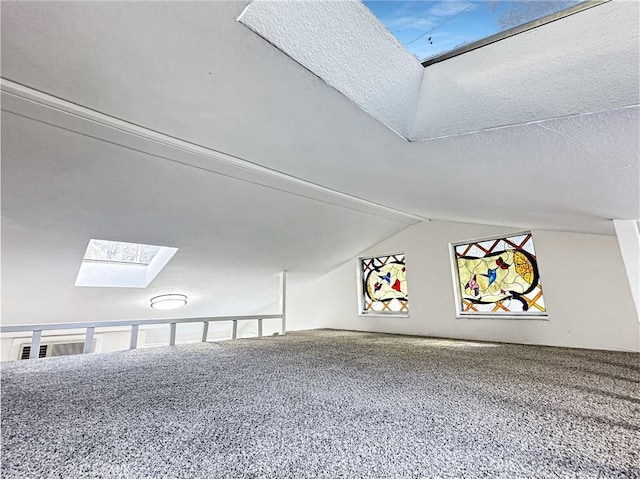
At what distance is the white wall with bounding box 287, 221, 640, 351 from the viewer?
314cm

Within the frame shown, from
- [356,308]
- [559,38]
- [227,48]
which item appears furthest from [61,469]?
[356,308]

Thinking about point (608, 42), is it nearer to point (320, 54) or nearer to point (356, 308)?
point (320, 54)

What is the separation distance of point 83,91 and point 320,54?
1334mm

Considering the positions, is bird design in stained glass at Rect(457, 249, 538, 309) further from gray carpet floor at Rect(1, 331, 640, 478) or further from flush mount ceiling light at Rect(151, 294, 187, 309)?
flush mount ceiling light at Rect(151, 294, 187, 309)

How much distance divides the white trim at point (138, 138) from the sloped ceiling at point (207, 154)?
0.01 meters

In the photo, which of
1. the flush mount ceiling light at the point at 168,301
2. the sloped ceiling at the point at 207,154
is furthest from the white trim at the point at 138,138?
the flush mount ceiling light at the point at 168,301

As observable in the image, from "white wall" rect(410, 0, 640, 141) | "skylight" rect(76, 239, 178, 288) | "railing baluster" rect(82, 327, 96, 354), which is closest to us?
"white wall" rect(410, 0, 640, 141)

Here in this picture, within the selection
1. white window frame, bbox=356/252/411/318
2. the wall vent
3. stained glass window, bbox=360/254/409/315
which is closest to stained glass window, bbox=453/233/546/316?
stained glass window, bbox=360/254/409/315

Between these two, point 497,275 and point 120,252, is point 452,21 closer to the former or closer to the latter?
point 497,275

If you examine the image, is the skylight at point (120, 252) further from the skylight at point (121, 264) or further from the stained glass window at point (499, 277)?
the stained glass window at point (499, 277)

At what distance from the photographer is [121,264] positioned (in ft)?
14.9

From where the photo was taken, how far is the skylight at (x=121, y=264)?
4195mm

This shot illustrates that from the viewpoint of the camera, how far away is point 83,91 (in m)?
1.50

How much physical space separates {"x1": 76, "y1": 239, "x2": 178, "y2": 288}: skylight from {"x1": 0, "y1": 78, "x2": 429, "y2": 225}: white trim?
197cm
